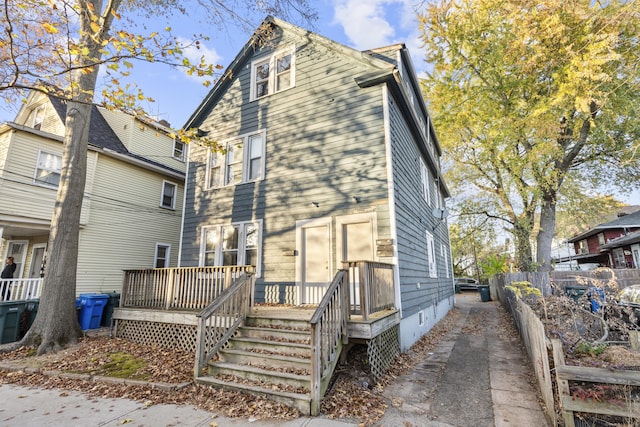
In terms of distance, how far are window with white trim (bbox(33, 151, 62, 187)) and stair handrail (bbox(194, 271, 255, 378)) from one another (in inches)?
379

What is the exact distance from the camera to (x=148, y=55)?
16.3ft

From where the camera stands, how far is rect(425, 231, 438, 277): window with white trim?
11.0 meters

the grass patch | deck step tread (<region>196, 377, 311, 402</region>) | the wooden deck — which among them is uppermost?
the wooden deck

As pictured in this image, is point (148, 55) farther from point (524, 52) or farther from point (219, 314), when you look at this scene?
point (524, 52)

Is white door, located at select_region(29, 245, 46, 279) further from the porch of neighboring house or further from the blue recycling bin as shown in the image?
the porch of neighboring house

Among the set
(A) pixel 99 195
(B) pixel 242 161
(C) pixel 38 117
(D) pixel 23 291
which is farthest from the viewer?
(C) pixel 38 117

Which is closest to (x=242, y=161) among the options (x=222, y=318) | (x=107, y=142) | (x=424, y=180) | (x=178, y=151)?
(x=222, y=318)

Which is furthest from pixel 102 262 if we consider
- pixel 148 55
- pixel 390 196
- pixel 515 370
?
pixel 515 370

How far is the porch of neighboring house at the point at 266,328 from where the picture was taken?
437 centimetres

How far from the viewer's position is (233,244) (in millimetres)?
9195

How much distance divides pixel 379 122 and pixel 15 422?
319 inches

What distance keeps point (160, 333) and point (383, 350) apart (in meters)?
5.29

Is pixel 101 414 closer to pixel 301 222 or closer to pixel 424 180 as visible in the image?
pixel 301 222

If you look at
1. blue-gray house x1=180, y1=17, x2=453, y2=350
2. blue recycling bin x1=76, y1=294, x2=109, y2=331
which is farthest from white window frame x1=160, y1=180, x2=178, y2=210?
blue recycling bin x1=76, y1=294, x2=109, y2=331
